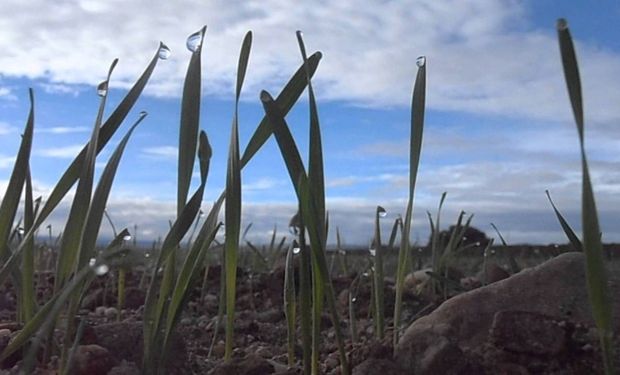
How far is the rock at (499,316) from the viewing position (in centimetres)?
114

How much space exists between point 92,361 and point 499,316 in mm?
595

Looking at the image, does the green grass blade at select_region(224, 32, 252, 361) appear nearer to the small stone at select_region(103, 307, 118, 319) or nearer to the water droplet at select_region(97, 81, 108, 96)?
the water droplet at select_region(97, 81, 108, 96)

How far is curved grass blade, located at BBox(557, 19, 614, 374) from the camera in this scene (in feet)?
2.98

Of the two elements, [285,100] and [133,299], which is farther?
[133,299]

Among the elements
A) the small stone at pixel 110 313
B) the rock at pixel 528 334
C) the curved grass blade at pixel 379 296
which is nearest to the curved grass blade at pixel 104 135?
the curved grass blade at pixel 379 296

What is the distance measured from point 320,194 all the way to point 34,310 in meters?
0.56

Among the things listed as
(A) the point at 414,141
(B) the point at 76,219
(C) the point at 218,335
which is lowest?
(C) the point at 218,335

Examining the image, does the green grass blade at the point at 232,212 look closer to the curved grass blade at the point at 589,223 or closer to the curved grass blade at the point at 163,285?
the curved grass blade at the point at 163,285

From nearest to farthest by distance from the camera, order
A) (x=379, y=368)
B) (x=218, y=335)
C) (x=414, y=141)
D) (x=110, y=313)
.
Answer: (x=379, y=368) < (x=414, y=141) < (x=218, y=335) < (x=110, y=313)

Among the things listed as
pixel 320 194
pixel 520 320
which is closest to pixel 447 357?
pixel 520 320

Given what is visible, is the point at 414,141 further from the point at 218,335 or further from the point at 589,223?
the point at 218,335

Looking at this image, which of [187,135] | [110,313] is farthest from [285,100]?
[110,313]

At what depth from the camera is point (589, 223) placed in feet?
3.01

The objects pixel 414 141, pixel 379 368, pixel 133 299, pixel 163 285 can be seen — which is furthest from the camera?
pixel 133 299
